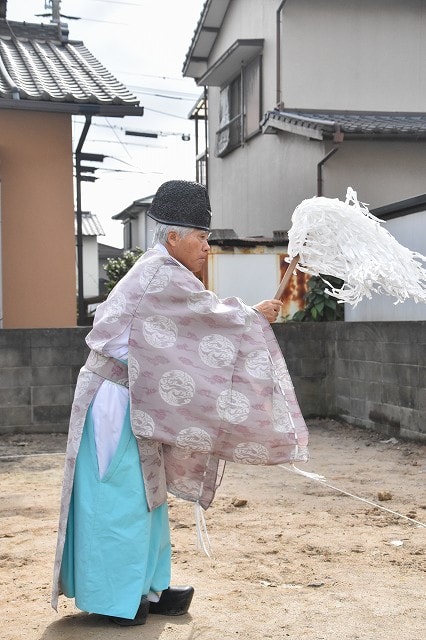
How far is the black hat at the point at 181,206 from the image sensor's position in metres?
3.29

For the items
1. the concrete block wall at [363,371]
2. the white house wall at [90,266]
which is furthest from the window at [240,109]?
the white house wall at [90,266]

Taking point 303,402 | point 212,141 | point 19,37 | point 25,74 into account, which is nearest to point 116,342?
point 303,402

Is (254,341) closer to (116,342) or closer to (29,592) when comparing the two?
(116,342)

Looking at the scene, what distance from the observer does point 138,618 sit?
3336 millimetres

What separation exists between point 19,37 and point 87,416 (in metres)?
10.3

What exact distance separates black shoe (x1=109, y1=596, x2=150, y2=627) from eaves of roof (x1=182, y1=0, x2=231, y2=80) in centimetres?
1520

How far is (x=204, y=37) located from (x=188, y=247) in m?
15.5

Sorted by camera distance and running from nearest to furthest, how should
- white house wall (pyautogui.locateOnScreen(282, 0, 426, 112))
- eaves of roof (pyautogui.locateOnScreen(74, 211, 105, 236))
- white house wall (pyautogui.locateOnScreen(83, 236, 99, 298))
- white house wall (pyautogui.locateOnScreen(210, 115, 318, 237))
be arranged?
white house wall (pyautogui.locateOnScreen(210, 115, 318, 237))
white house wall (pyautogui.locateOnScreen(282, 0, 426, 112))
white house wall (pyautogui.locateOnScreen(83, 236, 99, 298))
eaves of roof (pyautogui.locateOnScreen(74, 211, 105, 236))

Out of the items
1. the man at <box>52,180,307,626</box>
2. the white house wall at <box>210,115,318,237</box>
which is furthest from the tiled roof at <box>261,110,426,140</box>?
the man at <box>52,180,307,626</box>

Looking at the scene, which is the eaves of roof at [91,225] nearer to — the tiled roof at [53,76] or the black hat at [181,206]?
the tiled roof at [53,76]

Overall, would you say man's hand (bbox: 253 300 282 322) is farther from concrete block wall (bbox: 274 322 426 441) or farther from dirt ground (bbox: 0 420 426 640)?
concrete block wall (bbox: 274 322 426 441)

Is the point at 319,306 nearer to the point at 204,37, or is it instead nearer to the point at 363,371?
the point at 363,371

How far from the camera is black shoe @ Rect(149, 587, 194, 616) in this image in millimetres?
3475

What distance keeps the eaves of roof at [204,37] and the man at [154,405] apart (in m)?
14.6
